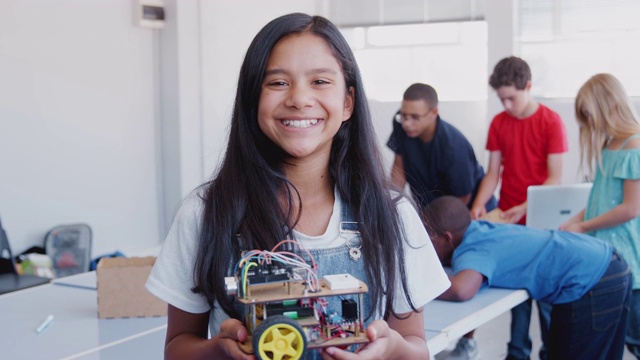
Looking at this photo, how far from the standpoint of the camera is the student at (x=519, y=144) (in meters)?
4.14

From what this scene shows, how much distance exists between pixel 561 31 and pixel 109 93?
3.39 m

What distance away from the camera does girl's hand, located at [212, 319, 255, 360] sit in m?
1.09

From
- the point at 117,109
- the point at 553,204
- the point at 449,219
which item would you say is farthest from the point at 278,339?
the point at 117,109

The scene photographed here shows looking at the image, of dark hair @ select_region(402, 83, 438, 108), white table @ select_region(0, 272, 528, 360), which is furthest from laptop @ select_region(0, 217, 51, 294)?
dark hair @ select_region(402, 83, 438, 108)

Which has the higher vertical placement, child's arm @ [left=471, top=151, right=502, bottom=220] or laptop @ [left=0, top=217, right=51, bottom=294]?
child's arm @ [left=471, top=151, right=502, bottom=220]

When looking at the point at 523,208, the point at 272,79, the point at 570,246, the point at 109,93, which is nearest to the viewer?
the point at 272,79

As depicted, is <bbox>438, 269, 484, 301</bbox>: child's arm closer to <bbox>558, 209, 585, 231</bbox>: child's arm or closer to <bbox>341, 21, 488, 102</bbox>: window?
<bbox>558, 209, 585, 231</bbox>: child's arm

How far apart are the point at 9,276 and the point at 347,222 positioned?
331cm

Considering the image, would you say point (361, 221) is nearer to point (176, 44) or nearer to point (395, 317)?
point (395, 317)

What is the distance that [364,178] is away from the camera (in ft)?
4.65

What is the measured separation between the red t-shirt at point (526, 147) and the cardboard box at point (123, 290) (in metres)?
2.24

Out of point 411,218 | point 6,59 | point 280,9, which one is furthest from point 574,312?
point 280,9

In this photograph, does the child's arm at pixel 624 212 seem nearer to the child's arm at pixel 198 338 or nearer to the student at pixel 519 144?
the student at pixel 519 144

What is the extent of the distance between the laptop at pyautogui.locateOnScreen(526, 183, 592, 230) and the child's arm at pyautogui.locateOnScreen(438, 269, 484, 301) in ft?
3.34
